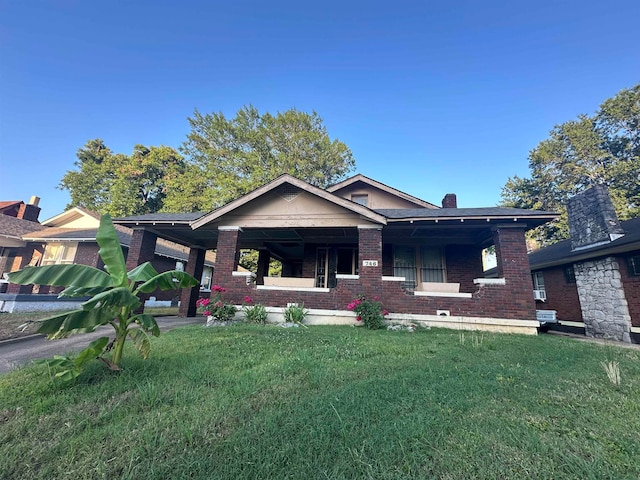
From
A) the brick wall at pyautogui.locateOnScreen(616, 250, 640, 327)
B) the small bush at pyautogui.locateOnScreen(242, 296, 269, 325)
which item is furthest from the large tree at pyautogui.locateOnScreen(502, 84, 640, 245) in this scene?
the small bush at pyautogui.locateOnScreen(242, 296, 269, 325)

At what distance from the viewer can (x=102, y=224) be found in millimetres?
4367

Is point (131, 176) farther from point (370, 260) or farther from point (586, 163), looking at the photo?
point (586, 163)

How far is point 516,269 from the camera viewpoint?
8.75 metres

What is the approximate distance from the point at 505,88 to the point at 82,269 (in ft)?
69.4

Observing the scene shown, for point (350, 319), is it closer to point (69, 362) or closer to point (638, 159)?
point (69, 362)

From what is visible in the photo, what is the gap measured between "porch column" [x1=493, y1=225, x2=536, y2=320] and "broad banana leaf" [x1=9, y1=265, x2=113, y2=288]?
10512 millimetres

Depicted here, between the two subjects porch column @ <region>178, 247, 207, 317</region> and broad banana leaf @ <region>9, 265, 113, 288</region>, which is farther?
porch column @ <region>178, 247, 207, 317</region>

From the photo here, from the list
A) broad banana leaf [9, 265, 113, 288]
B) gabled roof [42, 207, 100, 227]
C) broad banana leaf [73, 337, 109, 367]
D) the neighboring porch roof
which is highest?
gabled roof [42, 207, 100, 227]

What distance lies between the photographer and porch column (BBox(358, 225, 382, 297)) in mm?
9297

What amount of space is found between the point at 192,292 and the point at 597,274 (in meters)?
18.2

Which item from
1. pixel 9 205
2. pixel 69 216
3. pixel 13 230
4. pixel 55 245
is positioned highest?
pixel 9 205

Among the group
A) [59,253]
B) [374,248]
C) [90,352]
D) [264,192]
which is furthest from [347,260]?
[59,253]

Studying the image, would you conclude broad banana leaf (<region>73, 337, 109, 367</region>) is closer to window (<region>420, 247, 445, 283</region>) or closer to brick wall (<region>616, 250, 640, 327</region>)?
window (<region>420, 247, 445, 283</region>)

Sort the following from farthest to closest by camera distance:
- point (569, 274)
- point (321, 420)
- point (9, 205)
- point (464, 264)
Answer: point (9, 205) → point (569, 274) → point (464, 264) → point (321, 420)
